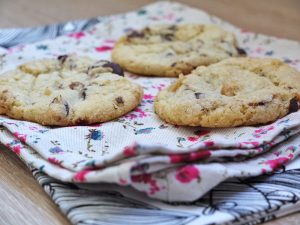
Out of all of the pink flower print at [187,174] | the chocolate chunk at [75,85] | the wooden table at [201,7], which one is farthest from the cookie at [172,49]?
the pink flower print at [187,174]

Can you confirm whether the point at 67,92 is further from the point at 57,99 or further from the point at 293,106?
the point at 293,106

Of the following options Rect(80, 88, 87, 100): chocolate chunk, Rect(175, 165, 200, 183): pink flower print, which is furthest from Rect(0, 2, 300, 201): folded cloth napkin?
Rect(80, 88, 87, 100): chocolate chunk

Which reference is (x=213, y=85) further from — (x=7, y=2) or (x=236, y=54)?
(x=7, y=2)

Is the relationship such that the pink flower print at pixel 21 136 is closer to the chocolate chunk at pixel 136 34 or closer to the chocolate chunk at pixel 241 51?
the chocolate chunk at pixel 136 34

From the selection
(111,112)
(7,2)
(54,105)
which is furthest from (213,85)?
(7,2)

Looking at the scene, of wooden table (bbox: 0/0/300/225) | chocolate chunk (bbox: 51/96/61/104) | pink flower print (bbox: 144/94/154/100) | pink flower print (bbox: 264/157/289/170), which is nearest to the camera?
A: pink flower print (bbox: 264/157/289/170)

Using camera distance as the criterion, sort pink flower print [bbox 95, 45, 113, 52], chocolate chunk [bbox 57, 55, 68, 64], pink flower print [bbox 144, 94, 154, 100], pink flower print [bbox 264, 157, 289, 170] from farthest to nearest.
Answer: pink flower print [bbox 95, 45, 113, 52] → chocolate chunk [bbox 57, 55, 68, 64] → pink flower print [bbox 144, 94, 154, 100] → pink flower print [bbox 264, 157, 289, 170]

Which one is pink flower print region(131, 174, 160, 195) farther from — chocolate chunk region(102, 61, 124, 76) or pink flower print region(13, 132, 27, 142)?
chocolate chunk region(102, 61, 124, 76)

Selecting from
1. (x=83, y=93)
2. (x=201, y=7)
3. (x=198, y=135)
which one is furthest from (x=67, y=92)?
(x=201, y=7)
